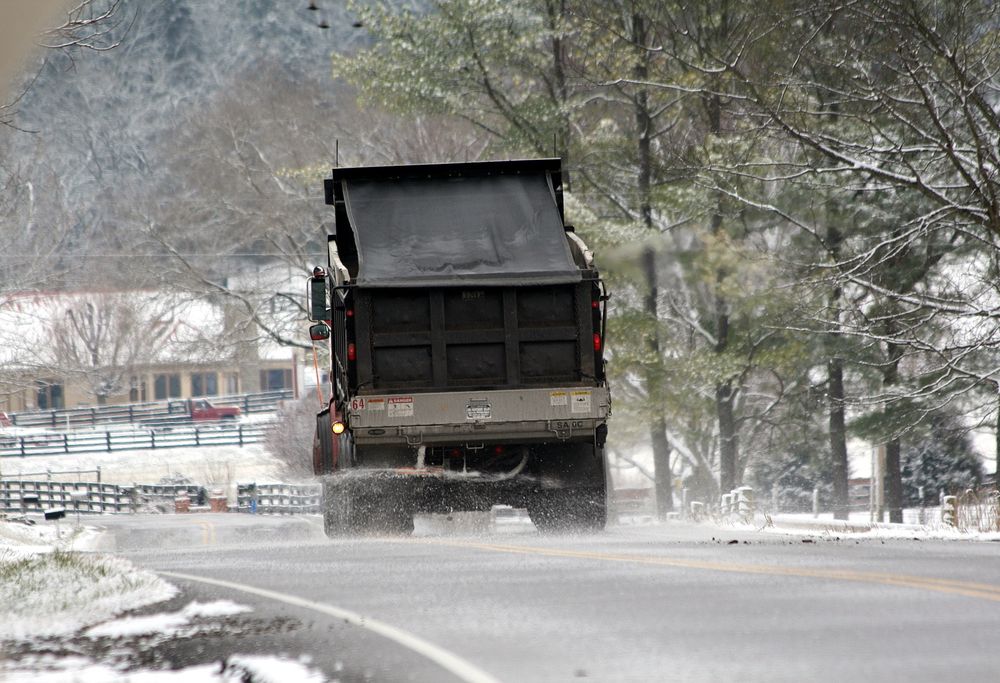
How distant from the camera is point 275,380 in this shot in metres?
92.6

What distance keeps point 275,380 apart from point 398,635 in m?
86.1

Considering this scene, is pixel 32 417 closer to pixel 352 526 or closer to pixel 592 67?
pixel 592 67

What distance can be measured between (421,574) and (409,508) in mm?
6161

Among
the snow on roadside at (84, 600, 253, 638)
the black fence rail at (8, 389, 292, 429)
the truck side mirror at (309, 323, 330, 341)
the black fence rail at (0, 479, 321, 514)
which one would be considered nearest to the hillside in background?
the black fence rail at (8, 389, 292, 429)

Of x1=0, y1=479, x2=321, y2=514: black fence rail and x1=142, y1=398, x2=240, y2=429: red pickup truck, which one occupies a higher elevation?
x1=142, y1=398, x2=240, y2=429: red pickup truck

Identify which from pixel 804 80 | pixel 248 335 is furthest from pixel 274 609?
pixel 248 335

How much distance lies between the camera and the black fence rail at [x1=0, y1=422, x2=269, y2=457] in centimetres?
6512

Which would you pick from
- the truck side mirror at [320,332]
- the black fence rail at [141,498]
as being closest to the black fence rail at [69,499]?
the black fence rail at [141,498]

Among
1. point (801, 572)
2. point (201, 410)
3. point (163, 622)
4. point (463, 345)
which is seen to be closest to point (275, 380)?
point (201, 410)

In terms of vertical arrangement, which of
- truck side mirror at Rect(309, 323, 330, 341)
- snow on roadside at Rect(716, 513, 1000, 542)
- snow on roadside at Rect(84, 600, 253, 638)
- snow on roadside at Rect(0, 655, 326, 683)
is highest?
truck side mirror at Rect(309, 323, 330, 341)

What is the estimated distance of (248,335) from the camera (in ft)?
162

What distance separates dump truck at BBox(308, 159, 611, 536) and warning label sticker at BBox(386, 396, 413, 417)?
0.01 meters

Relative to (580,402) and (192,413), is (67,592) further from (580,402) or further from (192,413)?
(192,413)

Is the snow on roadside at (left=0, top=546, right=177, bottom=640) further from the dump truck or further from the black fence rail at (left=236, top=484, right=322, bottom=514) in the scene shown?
the black fence rail at (left=236, top=484, right=322, bottom=514)
